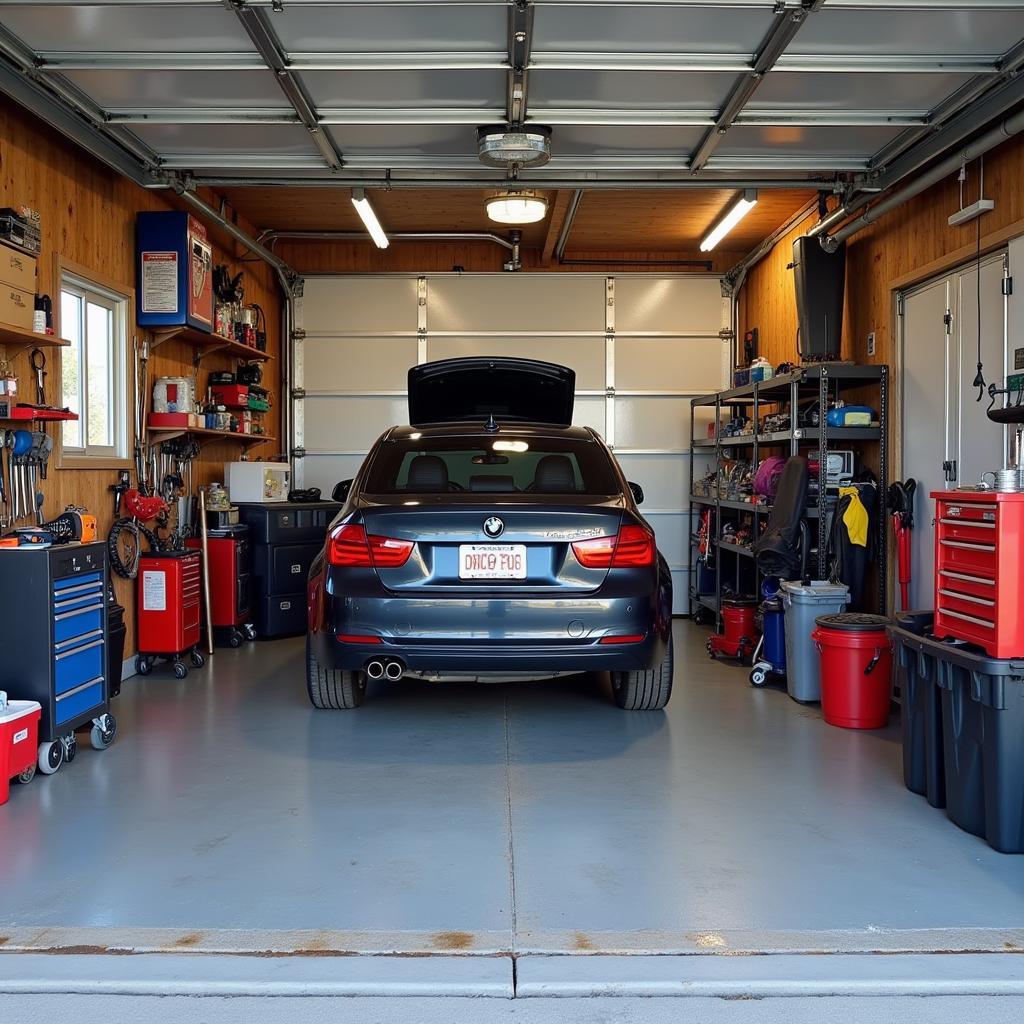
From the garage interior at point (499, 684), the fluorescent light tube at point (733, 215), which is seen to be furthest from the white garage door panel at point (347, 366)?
the fluorescent light tube at point (733, 215)

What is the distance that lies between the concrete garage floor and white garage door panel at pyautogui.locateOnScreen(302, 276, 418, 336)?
5.40 meters

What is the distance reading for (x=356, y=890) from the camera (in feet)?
8.78

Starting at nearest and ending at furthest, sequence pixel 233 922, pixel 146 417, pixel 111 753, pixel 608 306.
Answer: pixel 233 922, pixel 111 753, pixel 146 417, pixel 608 306

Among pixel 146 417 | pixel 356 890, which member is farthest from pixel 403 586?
pixel 146 417

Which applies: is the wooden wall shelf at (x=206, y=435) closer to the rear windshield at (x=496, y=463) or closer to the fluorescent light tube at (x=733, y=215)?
the rear windshield at (x=496, y=463)

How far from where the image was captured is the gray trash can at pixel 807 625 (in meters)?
5.09

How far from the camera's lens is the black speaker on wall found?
255 inches

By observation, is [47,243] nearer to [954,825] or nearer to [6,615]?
[6,615]

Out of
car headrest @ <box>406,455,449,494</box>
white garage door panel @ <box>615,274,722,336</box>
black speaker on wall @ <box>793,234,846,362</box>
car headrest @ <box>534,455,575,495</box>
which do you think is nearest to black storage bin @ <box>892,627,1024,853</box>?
car headrest @ <box>534,455,575,495</box>

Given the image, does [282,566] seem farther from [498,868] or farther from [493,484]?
[498,868]

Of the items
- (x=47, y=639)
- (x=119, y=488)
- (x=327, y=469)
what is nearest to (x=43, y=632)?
(x=47, y=639)

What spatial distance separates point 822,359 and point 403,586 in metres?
3.84

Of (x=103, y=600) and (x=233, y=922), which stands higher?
(x=103, y=600)

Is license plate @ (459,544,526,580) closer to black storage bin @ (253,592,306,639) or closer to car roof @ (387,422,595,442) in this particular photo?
car roof @ (387,422,595,442)
